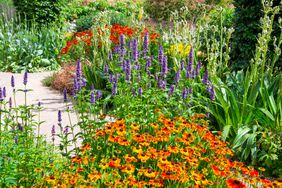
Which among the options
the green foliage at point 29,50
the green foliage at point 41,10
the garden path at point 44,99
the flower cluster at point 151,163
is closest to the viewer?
the flower cluster at point 151,163

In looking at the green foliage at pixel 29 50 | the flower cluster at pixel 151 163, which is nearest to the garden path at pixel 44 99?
the green foliage at pixel 29 50

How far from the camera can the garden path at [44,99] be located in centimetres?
624

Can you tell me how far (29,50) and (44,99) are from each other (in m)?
3.32

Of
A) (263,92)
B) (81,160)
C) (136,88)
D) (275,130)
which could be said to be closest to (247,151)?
(275,130)

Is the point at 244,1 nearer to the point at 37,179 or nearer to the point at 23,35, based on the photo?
the point at 37,179

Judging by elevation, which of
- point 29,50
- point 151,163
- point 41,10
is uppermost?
point 41,10

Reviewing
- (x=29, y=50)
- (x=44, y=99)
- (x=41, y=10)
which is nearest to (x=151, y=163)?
(x=44, y=99)

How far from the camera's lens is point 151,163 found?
3.58 metres

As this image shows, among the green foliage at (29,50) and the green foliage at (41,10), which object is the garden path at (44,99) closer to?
the green foliage at (29,50)

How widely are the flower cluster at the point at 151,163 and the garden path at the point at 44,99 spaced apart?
2.07 metres

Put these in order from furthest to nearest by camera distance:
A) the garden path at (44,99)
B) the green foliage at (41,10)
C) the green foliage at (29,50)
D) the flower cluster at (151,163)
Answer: the green foliage at (41,10) < the green foliage at (29,50) < the garden path at (44,99) < the flower cluster at (151,163)

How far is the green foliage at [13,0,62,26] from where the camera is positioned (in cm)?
1233

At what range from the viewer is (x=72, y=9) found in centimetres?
1870

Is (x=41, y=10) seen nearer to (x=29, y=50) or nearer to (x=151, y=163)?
(x=29, y=50)
